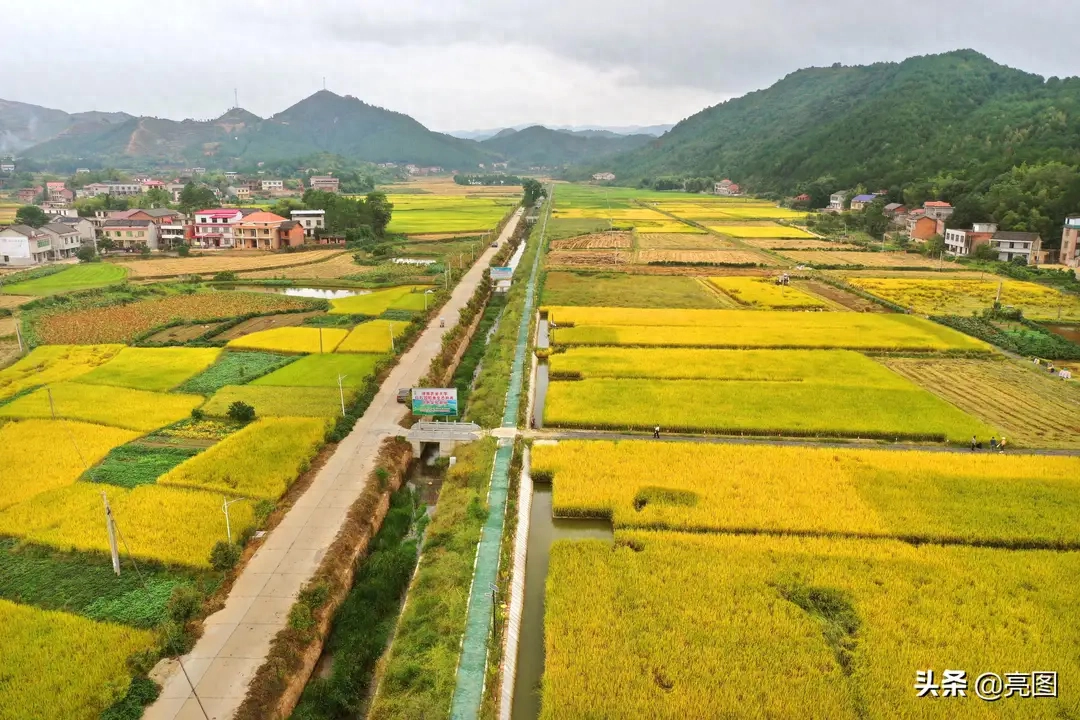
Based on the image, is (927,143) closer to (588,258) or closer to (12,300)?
(588,258)

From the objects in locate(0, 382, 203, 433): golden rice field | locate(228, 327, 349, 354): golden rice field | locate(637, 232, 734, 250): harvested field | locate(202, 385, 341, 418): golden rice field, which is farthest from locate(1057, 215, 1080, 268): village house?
locate(0, 382, 203, 433): golden rice field

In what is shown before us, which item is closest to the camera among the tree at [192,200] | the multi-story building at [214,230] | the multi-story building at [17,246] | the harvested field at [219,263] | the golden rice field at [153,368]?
the golden rice field at [153,368]

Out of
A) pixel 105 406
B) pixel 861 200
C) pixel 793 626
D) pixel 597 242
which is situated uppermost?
pixel 861 200

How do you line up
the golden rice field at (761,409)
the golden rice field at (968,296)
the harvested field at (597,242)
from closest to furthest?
the golden rice field at (761,409) → the golden rice field at (968,296) → the harvested field at (597,242)

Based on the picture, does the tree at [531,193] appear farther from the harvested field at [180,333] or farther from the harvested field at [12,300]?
the harvested field at [180,333]

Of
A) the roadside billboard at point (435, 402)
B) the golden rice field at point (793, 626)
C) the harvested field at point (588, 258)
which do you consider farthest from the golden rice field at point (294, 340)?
the harvested field at point (588, 258)

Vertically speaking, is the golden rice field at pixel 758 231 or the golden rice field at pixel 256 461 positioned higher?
the golden rice field at pixel 758 231

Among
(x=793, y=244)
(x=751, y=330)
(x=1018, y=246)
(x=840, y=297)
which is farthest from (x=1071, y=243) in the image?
(x=751, y=330)
